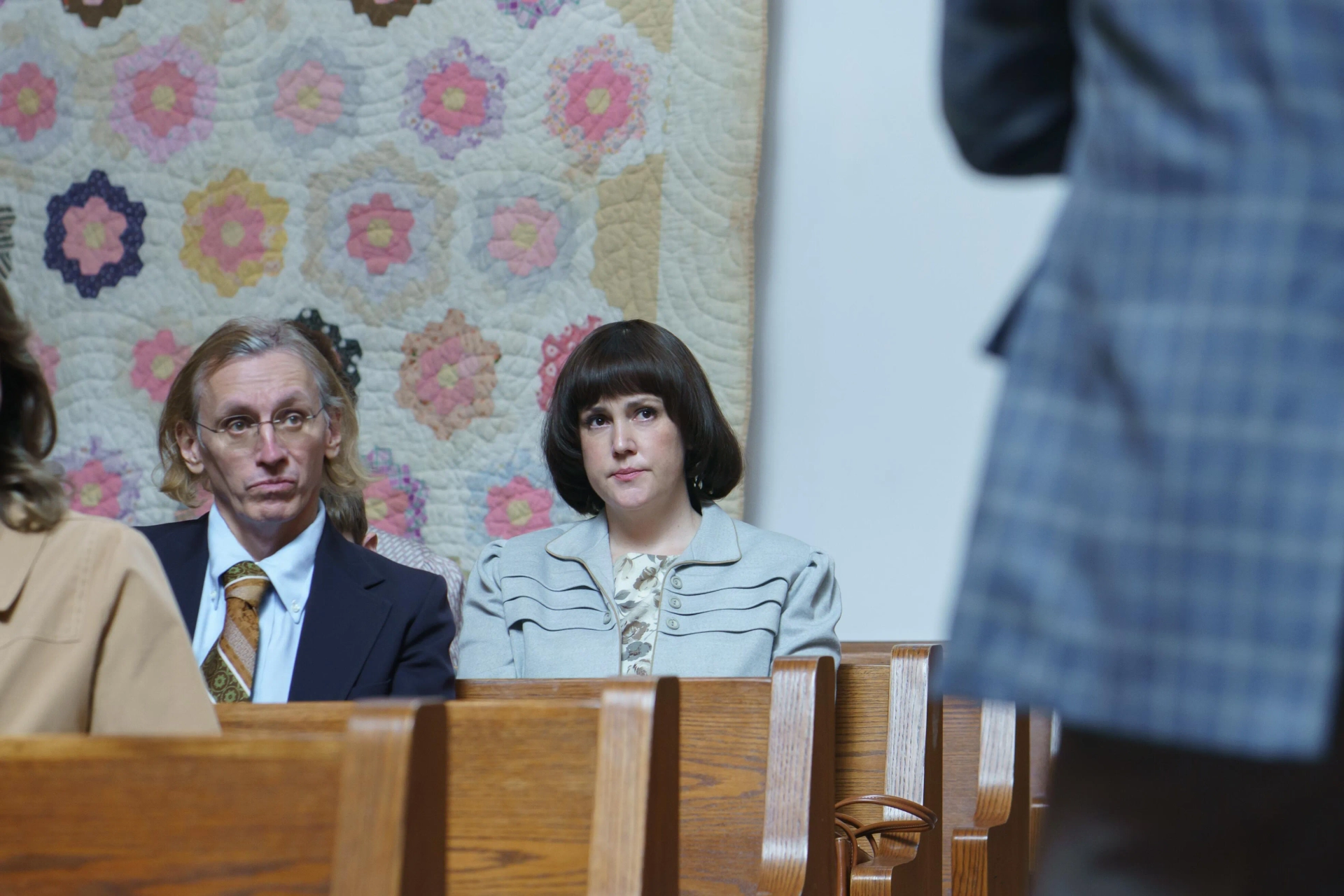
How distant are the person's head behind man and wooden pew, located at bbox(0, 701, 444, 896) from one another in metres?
1.22

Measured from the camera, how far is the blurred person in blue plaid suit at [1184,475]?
457 millimetres

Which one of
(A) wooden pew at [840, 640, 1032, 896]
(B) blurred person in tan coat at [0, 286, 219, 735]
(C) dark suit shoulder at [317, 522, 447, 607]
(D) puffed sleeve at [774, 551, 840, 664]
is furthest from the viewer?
(D) puffed sleeve at [774, 551, 840, 664]

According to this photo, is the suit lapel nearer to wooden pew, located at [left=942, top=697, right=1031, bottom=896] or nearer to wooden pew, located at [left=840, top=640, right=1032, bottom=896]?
wooden pew, located at [left=840, top=640, right=1032, bottom=896]

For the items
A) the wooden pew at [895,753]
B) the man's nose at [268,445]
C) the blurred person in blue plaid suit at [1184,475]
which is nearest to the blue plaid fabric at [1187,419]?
the blurred person in blue plaid suit at [1184,475]

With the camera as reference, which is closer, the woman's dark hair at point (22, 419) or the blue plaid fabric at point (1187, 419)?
the blue plaid fabric at point (1187, 419)

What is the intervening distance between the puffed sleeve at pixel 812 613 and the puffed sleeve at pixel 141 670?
121 cm

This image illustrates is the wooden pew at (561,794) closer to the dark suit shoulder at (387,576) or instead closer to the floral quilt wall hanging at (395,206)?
the dark suit shoulder at (387,576)

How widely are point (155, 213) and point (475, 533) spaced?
104 centimetres

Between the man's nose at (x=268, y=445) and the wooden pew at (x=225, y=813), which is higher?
the man's nose at (x=268, y=445)

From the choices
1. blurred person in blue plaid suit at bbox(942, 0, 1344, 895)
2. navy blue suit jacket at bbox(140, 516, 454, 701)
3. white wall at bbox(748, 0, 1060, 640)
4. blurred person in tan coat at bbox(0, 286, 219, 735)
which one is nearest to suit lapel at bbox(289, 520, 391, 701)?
navy blue suit jacket at bbox(140, 516, 454, 701)

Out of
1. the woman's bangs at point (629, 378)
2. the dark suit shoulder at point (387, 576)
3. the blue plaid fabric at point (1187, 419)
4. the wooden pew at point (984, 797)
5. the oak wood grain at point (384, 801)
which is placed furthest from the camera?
the woman's bangs at point (629, 378)

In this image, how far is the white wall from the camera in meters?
2.76

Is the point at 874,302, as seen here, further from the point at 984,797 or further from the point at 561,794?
the point at 561,794

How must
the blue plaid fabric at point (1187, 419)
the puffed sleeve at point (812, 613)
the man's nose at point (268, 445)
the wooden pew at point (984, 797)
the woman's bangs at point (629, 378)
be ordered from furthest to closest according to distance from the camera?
the woman's bangs at point (629, 378) → the puffed sleeve at point (812, 613) → the man's nose at point (268, 445) → the wooden pew at point (984, 797) → the blue plaid fabric at point (1187, 419)
